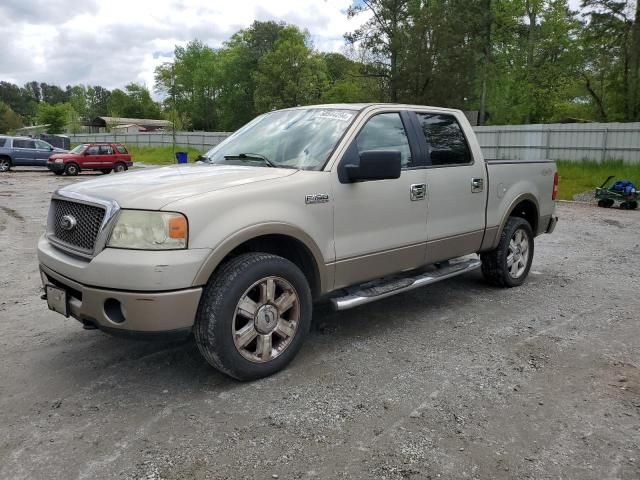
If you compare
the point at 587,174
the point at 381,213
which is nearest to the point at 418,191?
the point at 381,213

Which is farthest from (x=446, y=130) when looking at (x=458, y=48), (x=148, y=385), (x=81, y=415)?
(x=458, y=48)

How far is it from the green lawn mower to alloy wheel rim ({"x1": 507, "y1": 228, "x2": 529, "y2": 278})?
9.30 m

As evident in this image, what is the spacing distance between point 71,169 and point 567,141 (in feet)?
72.3

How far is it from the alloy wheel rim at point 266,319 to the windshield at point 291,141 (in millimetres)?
956

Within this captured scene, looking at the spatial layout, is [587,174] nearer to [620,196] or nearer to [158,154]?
[620,196]

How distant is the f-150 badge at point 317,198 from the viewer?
3627 mm

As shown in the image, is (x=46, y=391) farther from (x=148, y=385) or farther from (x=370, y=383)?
(x=370, y=383)

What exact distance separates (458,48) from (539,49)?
10087mm

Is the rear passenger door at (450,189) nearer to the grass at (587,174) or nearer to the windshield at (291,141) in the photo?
the windshield at (291,141)

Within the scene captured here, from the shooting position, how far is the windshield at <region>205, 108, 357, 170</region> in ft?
13.0

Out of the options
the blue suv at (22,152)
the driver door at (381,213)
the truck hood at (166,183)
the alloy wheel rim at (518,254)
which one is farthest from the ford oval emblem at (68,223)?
the blue suv at (22,152)

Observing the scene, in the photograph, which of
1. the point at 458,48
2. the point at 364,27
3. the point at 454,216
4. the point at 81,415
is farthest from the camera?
the point at 364,27

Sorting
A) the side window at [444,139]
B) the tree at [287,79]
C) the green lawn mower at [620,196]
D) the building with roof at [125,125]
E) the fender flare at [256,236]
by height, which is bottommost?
the green lawn mower at [620,196]

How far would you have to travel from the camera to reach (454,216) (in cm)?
483
